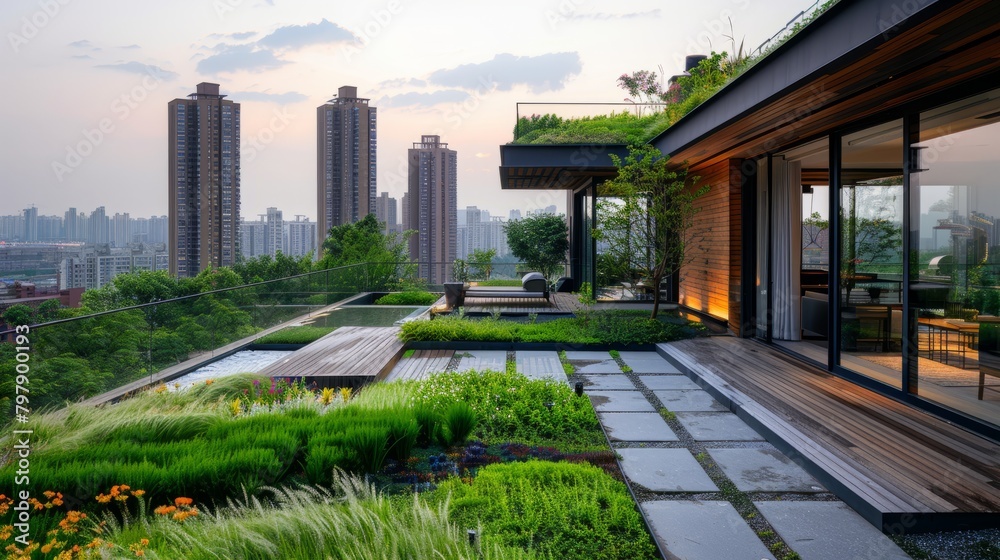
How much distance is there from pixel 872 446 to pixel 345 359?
16.6 feet

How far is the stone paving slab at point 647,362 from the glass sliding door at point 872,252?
1.88 meters

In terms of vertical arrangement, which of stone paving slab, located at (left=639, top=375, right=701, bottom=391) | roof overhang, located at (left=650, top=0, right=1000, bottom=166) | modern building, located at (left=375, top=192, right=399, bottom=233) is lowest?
stone paving slab, located at (left=639, top=375, right=701, bottom=391)

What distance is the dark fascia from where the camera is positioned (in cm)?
313

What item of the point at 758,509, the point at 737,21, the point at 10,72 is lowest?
the point at 758,509

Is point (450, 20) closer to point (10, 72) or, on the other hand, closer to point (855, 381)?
point (10, 72)

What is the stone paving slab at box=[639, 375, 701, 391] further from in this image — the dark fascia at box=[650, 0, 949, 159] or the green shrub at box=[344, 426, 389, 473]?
the green shrub at box=[344, 426, 389, 473]

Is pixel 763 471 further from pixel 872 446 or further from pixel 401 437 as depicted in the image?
pixel 401 437

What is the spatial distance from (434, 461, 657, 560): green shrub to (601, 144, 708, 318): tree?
6133 millimetres

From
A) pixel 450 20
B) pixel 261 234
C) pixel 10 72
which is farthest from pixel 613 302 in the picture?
pixel 261 234

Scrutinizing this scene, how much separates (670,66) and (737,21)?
13.3 feet

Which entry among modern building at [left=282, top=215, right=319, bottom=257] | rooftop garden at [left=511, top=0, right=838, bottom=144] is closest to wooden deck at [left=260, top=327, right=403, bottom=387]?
rooftop garden at [left=511, top=0, right=838, bottom=144]

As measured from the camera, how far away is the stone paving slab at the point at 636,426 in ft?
14.3

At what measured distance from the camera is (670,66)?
505 inches

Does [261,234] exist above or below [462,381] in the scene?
above
